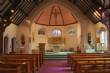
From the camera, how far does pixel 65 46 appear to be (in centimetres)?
2962

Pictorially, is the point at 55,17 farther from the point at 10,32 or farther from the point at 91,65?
the point at 91,65

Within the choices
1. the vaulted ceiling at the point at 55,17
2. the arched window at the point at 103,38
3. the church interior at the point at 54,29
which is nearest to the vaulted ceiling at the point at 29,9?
the church interior at the point at 54,29

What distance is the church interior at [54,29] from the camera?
1931cm

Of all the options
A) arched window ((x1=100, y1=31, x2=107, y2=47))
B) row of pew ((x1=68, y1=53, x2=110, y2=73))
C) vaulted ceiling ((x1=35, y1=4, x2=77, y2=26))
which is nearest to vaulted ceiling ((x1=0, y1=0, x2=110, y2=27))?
arched window ((x1=100, y1=31, x2=107, y2=47))

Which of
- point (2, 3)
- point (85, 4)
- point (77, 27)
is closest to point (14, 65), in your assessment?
point (2, 3)

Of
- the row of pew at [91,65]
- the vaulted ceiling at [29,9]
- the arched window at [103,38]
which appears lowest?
the row of pew at [91,65]

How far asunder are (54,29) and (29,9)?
6.38 meters

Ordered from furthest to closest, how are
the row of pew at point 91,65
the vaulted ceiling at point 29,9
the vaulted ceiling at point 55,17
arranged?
the vaulted ceiling at point 55,17 < the vaulted ceiling at point 29,9 < the row of pew at point 91,65

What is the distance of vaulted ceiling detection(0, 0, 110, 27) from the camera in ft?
60.3

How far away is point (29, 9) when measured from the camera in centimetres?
2481

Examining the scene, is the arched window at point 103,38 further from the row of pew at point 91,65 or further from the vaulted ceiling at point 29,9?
the row of pew at point 91,65

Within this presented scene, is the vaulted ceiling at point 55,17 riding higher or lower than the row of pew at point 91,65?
higher

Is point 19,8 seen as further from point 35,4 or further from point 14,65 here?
point 14,65

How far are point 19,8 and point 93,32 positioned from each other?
8.11 m
